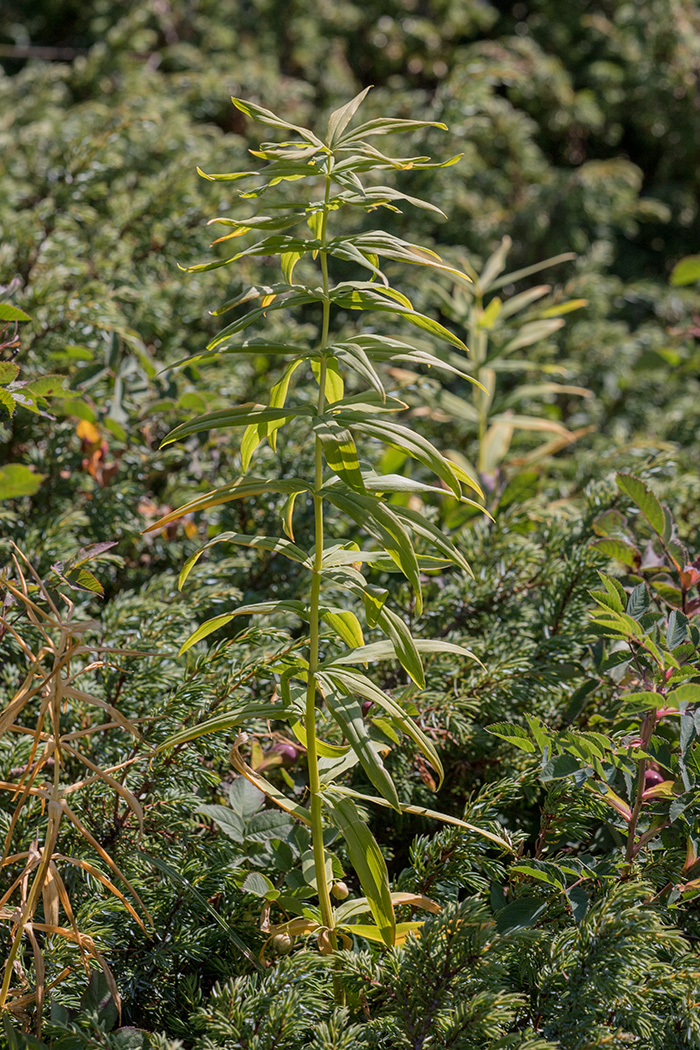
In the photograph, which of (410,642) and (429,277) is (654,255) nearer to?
(429,277)

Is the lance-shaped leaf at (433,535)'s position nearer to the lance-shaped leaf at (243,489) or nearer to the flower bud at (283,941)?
the lance-shaped leaf at (243,489)

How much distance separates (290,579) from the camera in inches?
50.2

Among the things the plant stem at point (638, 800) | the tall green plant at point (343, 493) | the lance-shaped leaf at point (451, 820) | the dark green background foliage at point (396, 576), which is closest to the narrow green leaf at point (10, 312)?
the dark green background foliage at point (396, 576)

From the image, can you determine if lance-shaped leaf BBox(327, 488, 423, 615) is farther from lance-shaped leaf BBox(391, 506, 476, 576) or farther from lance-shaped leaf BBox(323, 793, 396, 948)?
lance-shaped leaf BBox(323, 793, 396, 948)

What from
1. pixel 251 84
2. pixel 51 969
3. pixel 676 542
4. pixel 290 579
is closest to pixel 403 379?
pixel 290 579

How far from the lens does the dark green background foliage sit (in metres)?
0.73

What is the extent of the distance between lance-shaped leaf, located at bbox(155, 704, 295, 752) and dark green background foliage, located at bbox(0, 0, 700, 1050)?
9 cm

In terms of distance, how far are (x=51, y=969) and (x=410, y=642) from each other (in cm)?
45

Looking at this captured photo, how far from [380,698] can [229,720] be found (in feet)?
0.45

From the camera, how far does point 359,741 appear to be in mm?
750

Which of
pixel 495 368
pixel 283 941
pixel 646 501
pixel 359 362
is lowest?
pixel 495 368

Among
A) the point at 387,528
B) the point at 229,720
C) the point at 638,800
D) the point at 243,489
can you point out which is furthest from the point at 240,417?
the point at 638,800

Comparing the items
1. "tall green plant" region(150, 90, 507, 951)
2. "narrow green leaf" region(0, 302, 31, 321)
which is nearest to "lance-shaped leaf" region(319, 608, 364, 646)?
"tall green plant" region(150, 90, 507, 951)

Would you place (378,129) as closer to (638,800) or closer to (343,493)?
(343,493)
